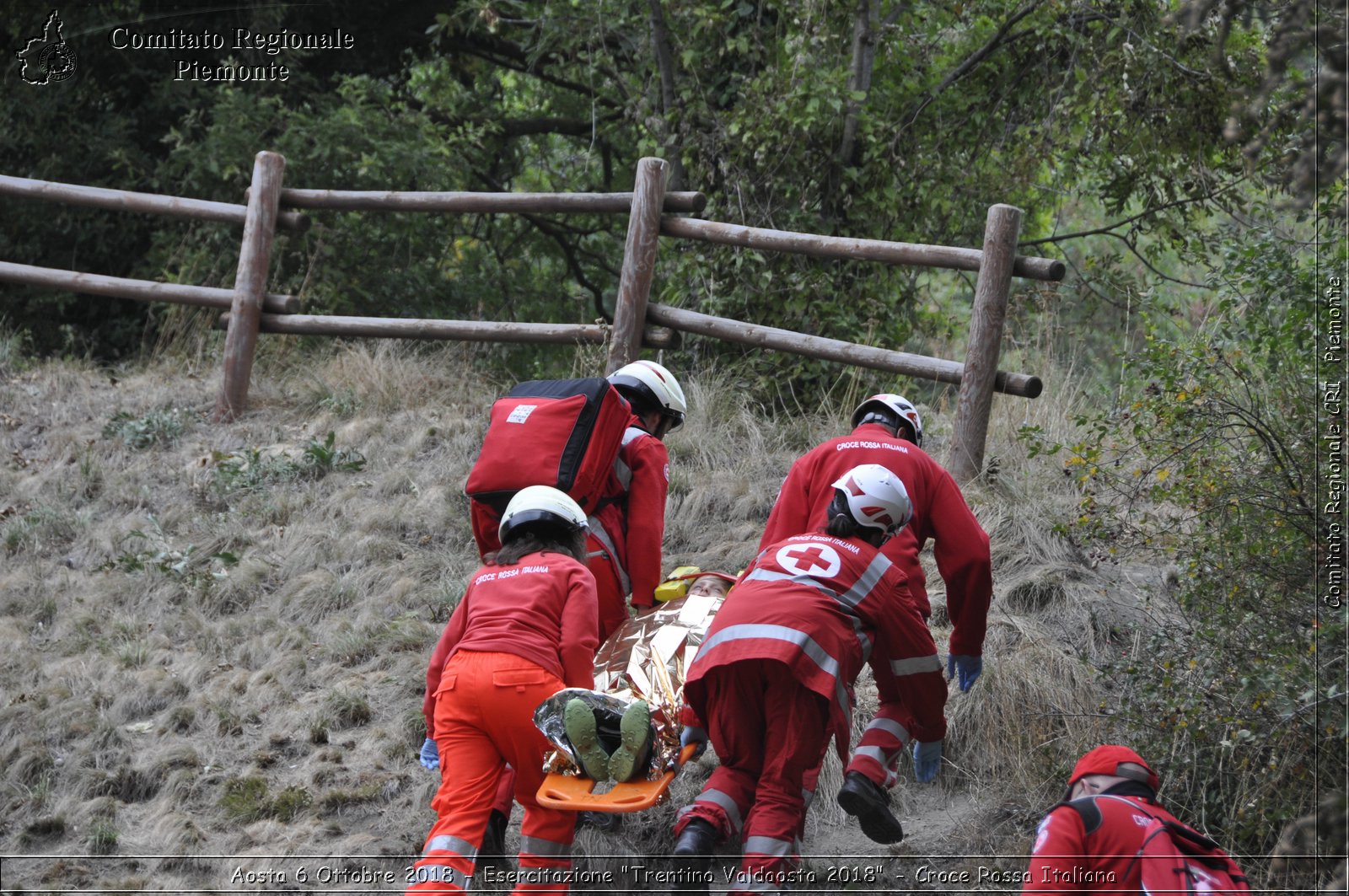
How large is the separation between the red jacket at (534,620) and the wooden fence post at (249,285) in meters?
4.87

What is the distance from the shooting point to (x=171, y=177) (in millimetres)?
11148

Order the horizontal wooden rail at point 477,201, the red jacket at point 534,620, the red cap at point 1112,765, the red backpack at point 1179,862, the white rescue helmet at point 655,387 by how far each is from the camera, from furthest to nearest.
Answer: the horizontal wooden rail at point 477,201
the white rescue helmet at point 655,387
the red jacket at point 534,620
the red cap at point 1112,765
the red backpack at point 1179,862

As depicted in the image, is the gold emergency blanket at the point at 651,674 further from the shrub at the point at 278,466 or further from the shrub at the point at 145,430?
the shrub at the point at 145,430

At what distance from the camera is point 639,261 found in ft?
26.4

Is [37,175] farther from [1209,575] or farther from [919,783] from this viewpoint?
[1209,575]

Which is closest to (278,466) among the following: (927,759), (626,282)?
(626,282)

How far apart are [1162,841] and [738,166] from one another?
6.75 meters

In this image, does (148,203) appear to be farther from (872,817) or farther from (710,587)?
(872,817)

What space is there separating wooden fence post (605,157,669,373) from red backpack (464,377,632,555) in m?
2.76

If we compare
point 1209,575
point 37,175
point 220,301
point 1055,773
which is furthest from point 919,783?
point 37,175

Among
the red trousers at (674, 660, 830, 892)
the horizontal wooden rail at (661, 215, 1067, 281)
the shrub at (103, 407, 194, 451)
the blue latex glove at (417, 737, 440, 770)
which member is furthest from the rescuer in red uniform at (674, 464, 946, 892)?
the shrub at (103, 407, 194, 451)

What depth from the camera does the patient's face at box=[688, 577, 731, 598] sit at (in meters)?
5.15

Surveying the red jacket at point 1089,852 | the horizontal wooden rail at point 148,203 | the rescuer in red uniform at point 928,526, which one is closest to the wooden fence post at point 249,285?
the horizontal wooden rail at point 148,203

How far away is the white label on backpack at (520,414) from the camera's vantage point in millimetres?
5238
